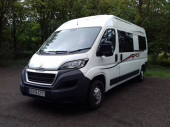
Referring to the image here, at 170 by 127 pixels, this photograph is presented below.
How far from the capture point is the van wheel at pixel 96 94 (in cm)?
470

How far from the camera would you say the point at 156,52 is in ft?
52.5

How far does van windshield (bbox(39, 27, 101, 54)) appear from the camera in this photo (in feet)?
16.1

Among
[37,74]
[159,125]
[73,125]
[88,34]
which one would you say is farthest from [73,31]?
[159,125]

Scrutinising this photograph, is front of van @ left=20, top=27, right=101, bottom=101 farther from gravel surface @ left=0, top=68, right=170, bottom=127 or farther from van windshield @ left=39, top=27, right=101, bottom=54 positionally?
gravel surface @ left=0, top=68, right=170, bottom=127

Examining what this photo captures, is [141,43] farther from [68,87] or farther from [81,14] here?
[81,14]

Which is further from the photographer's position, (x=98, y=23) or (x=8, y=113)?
(x=98, y=23)

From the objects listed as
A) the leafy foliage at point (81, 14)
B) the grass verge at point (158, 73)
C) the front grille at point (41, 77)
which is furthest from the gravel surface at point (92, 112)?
the leafy foliage at point (81, 14)

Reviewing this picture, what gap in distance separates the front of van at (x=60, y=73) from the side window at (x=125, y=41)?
4.14ft

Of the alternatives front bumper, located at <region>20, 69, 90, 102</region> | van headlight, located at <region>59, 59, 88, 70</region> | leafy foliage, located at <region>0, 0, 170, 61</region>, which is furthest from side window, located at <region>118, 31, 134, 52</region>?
leafy foliage, located at <region>0, 0, 170, 61</region>

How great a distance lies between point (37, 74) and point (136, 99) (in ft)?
10.3

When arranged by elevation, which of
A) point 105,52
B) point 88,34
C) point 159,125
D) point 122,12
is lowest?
point 159,125

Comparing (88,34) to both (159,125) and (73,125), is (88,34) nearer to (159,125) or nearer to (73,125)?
(73,125)

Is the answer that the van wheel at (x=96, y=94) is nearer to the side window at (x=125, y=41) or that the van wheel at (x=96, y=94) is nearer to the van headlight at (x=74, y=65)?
the van headlight at (x=74, y=65)

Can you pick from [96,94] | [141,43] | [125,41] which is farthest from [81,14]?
[96,94]
